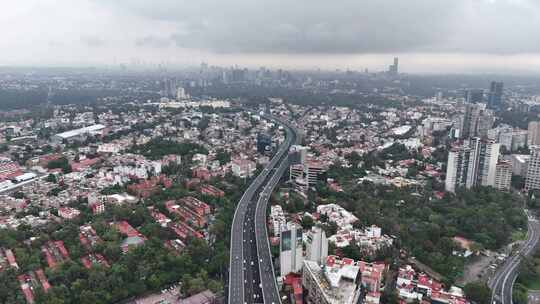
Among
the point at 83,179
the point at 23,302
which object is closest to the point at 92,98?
the point at 83,179

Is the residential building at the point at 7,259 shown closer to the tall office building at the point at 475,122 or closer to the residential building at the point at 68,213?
the residential building at the point at 68,213

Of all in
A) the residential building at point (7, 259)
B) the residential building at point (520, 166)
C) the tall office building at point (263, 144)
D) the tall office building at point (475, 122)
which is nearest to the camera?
the residential building at point (7, 259)

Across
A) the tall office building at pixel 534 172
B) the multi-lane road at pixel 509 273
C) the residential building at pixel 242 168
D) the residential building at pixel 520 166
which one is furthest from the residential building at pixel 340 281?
the residential building at pixel 520 166

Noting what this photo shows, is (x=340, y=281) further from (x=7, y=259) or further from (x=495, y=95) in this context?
(x=495, y=95)

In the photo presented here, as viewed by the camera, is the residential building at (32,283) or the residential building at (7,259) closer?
the residential building at (32,283)

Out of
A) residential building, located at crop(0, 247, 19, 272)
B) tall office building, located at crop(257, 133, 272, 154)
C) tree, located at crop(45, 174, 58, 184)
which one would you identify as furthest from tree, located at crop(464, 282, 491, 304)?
tree, located at crop(45, 174, 58, 184)

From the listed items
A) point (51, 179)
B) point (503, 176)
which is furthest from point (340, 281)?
point (51, 179)
